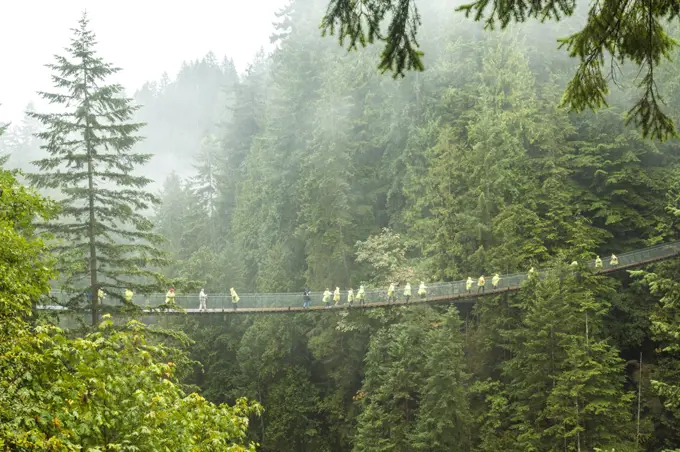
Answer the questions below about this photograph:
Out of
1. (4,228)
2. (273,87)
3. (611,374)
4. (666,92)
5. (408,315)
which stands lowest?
(611,374)

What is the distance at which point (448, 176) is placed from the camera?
1097 inches

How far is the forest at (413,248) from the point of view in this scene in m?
15.6

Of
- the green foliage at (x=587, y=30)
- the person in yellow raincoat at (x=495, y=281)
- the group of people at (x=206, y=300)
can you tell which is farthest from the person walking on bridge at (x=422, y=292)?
the green foliage at (x=587, y=30)

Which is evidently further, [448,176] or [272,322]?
[272,322]

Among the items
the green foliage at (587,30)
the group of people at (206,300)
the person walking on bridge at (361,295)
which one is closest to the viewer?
the green foliage at (587,30)

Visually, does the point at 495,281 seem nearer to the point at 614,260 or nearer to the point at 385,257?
the point at 614,260

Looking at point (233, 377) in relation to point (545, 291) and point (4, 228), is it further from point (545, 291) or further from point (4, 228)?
point (4, 228)

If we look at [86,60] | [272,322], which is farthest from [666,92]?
[86,60]

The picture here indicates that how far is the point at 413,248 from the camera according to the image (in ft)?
95.1

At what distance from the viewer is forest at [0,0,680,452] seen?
1562 cm

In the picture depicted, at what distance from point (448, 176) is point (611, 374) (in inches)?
458

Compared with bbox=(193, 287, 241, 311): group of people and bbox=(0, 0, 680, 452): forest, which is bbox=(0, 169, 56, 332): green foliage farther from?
bbox=(193, 287, 241, 311): group of people

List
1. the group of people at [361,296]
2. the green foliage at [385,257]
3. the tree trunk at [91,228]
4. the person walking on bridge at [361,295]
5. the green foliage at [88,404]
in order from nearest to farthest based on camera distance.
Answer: the green foliage at [88,404] → the tree trunk at [91,228] → the group of people at [361,296] → the person walking on bridge at [361,295] → the green foliage at [385,257]

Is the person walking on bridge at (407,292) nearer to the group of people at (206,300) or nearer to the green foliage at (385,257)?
the green foliage at (385,257)
